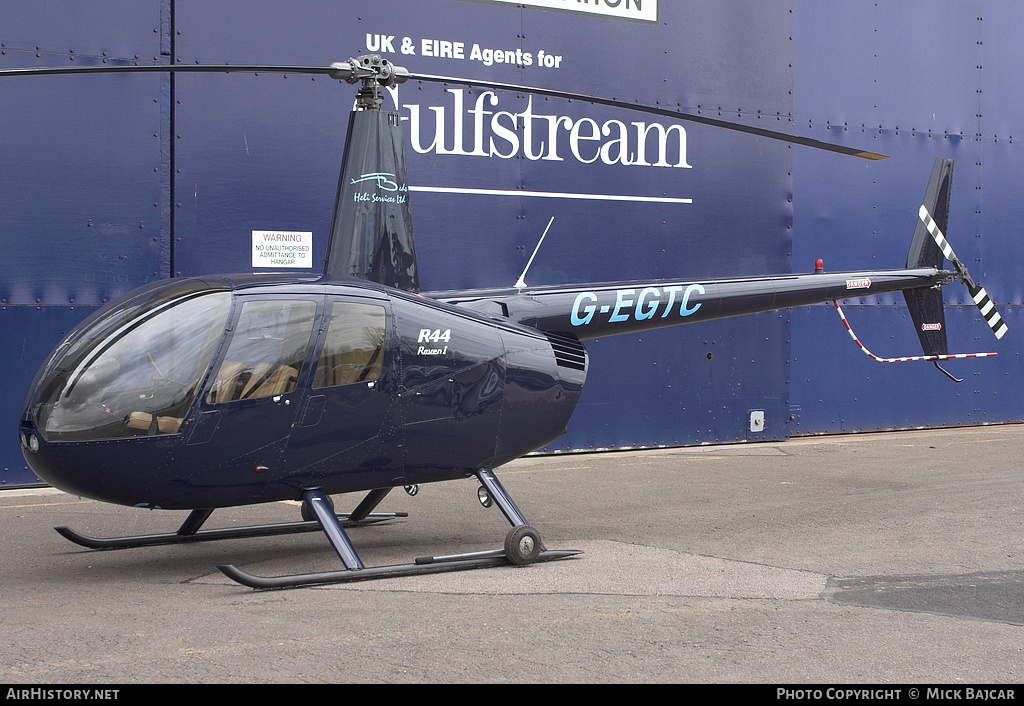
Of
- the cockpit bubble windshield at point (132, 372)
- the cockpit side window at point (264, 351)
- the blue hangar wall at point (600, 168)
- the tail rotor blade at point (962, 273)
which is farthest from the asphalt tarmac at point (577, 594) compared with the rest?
the blue hangar wall at point (600, 168)

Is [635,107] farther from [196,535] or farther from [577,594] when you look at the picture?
[196,535]

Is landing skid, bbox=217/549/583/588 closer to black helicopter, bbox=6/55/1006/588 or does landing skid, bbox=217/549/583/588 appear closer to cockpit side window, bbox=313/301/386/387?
black helicopter, bbox=6/55/1006/588

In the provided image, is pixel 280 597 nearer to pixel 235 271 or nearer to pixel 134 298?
pixel 134 298

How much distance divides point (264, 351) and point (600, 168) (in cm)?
672

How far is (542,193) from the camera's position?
11586 mm

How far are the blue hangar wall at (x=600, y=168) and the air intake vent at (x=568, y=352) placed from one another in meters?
4.02

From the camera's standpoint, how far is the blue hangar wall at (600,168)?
9.54 m

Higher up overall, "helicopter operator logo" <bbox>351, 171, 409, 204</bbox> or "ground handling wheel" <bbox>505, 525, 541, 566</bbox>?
"helicopter operator logo" <bbox>351, 171, 409, 204</bbox>

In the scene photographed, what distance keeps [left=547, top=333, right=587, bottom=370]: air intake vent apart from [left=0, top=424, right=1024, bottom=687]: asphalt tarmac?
125 cm

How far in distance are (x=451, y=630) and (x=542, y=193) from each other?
7.31m

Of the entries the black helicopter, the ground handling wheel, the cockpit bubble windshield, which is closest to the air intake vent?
the black helicopter

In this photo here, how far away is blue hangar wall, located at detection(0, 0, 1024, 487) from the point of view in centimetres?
954

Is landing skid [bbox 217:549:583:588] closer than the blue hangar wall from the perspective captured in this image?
Yes

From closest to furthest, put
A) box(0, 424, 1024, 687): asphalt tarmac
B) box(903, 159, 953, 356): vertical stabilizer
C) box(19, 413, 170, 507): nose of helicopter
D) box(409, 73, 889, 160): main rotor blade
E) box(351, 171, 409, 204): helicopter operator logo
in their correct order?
1. box(0, 424, 1024, 687): asphalt tarmac
2. box(19, 413, 170, 507): nose of helicopter
3. box(409, 73, 889, 160): main rotor blade
4. box(351, 171, 409, 204): helicopter operator logo
5. box(903, 159, 953, 356): vertical stabilizer
